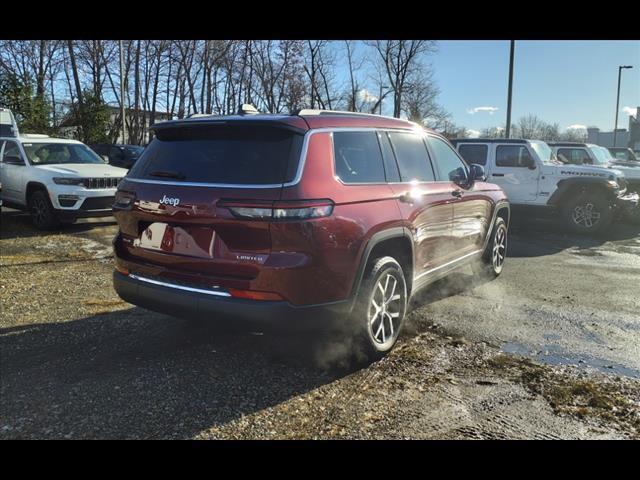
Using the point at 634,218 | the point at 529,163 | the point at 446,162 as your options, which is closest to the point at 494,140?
the point at 529,163

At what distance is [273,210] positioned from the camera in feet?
9.95

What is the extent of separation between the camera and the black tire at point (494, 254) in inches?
253

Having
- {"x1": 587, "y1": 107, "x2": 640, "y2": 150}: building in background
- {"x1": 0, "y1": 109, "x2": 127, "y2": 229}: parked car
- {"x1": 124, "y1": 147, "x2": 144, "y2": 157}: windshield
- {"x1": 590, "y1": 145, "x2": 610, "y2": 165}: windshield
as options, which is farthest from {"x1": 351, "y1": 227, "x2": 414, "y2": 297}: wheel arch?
{"x1": 587, "y1": 107, "x2": 640, "y2": 150}: building in background

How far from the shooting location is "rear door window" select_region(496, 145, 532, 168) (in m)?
11.1

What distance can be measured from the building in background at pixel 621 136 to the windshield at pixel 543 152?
4949cm

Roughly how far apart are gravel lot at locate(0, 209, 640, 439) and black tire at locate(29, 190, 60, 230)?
3583 mm

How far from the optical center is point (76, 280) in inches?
239

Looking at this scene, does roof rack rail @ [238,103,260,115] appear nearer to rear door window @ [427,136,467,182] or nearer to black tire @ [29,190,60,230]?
rear door window @ [427,136,467,182]

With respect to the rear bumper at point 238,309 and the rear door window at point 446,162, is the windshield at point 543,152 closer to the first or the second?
the rear door window at point 446,162

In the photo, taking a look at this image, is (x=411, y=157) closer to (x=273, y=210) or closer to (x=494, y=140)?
(x=273, y=210)
